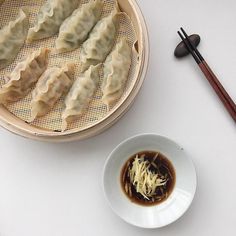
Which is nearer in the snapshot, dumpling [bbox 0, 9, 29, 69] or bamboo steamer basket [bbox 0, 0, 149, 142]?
bamboo steamer basket [bbox 0, 0, 149, 142]

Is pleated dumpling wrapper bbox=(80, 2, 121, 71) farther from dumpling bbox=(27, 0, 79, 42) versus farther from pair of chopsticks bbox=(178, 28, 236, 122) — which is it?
pair of chopsticks bbox=(178, 28, 236, 122)

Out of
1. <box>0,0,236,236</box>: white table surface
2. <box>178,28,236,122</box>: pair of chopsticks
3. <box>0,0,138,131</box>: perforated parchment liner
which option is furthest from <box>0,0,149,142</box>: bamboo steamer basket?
<box>178,28,236,122</box>: pair of chopsticks

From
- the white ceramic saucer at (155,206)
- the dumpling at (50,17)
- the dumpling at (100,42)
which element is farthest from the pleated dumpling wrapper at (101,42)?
the white ceramic saucer at (155,206)

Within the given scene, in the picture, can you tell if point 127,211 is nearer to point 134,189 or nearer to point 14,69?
point 134,189

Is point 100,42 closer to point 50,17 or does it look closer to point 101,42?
point 101,42

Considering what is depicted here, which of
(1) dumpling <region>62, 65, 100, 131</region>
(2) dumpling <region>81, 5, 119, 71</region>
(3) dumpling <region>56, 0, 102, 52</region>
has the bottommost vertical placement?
(1) dumpling <region>62, 65, 100, 131</region>

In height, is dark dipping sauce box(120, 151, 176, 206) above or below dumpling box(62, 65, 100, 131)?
below
